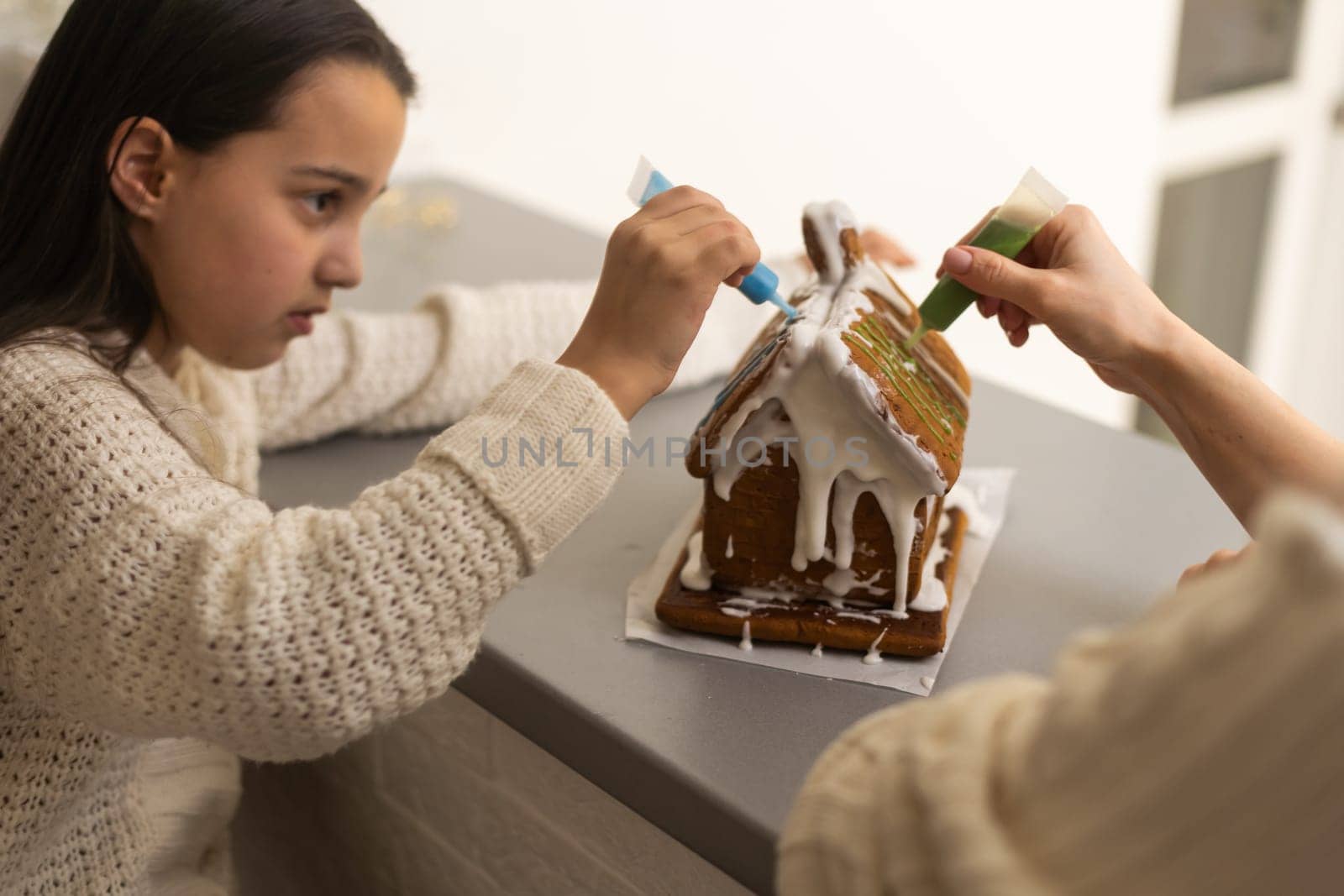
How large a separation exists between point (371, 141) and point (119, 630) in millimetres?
362

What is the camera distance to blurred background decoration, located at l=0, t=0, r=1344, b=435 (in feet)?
6.48

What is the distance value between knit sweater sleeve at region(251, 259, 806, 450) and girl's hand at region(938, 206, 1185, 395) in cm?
37

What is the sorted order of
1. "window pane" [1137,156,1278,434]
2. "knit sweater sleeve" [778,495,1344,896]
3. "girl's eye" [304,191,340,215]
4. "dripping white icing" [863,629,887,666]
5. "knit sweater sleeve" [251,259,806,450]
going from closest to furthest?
"knit sweater sleeve" [778,495,1344,896], "dripping white icing" [863,629,887,666], "girl's eye" [304,191,340,215], "knit sweater sleeve" [251,259,806,450], "window pane" [1137,156,1278,434]

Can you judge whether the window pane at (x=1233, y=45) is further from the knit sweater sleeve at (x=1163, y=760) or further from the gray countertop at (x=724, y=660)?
the knit sweater sleeve at (x=1163, y=760)

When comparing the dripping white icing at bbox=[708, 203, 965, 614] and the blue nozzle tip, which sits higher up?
the blue nozzle tip

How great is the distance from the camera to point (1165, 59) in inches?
93.1

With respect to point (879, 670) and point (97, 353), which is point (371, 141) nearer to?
point (97, 353)

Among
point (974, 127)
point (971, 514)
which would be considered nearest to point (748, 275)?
point (971, 514)

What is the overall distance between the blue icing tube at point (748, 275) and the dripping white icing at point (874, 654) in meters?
0.19

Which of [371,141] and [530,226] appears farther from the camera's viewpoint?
[530,226]

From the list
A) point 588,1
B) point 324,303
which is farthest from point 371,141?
point 588,1

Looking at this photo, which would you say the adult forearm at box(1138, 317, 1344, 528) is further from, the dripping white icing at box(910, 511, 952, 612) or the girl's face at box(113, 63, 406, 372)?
the girl's face at box(113, 63, 406, 372)

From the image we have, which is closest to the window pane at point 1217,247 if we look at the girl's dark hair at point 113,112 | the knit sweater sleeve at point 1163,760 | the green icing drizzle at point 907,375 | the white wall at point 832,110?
the white wall at point 832,110

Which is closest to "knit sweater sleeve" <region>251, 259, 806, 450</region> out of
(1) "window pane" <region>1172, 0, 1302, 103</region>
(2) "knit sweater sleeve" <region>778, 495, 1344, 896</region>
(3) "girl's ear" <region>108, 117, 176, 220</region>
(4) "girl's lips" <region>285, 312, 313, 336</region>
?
(4) "girl's lips" <region>285, 312, 313, 336</region>
